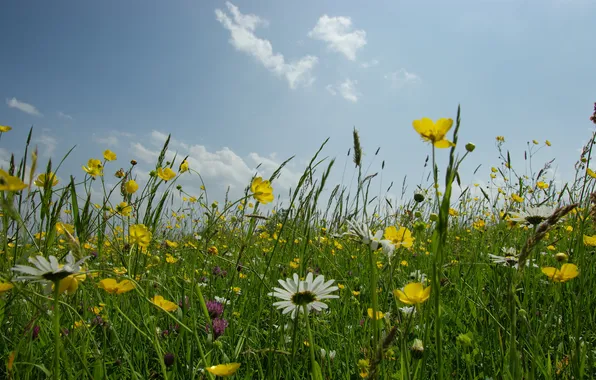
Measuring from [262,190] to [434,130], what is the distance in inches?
23.1

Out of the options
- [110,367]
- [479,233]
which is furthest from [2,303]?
[479,233]

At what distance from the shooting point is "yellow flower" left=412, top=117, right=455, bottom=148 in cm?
78

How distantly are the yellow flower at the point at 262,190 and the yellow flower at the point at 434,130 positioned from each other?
1.77 ft

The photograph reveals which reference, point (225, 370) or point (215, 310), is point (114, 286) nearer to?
point (225, 370)

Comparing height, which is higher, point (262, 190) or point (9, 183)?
point (262, 190)

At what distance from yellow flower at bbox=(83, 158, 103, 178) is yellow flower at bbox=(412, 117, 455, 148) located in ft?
5.94

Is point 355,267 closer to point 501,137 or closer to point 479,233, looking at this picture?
point 479,233

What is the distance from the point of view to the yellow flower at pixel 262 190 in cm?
120

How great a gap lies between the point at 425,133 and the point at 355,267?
2.11 m

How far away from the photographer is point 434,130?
0.80 meters

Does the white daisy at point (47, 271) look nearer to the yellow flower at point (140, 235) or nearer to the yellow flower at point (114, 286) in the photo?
the yellow flower at point (114, 286)

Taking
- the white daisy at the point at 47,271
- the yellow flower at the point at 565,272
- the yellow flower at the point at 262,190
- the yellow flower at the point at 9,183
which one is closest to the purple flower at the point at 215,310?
the yellow flower at the point at 262,190

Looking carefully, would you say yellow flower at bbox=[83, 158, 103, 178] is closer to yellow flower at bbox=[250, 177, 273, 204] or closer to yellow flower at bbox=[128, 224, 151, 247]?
yellow flower at bbox=[128, 224, 151, 247]

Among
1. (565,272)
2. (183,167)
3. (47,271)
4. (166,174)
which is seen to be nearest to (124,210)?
(166,174)
